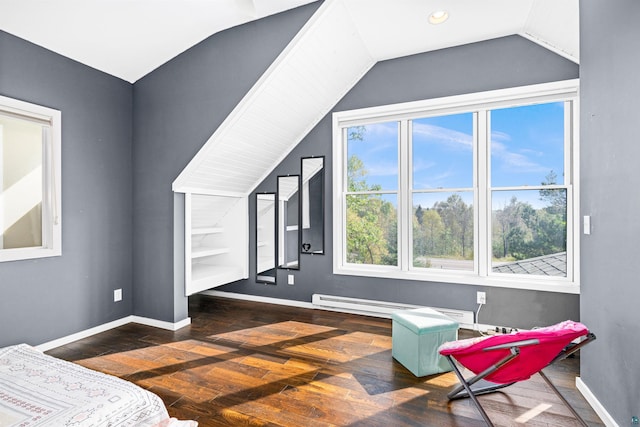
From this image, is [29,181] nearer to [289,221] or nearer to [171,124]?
[171,124]

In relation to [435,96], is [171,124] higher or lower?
lower

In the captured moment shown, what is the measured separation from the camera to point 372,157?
3.73 m

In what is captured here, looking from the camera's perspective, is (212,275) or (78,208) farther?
(212,275)

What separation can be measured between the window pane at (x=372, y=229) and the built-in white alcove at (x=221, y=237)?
1.44 m

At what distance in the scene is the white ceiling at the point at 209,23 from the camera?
249 centimetres

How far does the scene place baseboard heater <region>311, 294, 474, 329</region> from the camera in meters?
3.19

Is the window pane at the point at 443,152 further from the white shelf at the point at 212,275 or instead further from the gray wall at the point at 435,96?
the white shelf at the point at 212,275

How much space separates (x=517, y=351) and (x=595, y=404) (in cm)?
101

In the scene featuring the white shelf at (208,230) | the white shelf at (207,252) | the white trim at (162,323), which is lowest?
the white trim at (162,323)

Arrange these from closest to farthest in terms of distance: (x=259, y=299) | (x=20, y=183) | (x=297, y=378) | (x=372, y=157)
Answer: (x=297, y=378)
(x=20, y=183)
(x=372, y=157)
(x=259, y=299)

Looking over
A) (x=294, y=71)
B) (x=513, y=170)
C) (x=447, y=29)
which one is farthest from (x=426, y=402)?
(x=447, y=29)

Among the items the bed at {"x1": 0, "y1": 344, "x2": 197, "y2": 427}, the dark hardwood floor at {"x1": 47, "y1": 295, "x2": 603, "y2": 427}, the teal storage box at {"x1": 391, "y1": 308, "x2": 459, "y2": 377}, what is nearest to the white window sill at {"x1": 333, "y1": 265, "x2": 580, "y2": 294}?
the dark hardwood floor at {"x1": 47, "y1": 295, "x2": 603, "y2": 427}

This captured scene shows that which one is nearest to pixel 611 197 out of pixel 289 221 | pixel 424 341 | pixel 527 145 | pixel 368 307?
pixel 424 341

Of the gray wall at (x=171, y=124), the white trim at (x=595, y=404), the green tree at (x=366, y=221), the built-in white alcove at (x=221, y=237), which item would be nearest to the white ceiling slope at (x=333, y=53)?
the gray wall at (x=171, y=124)
